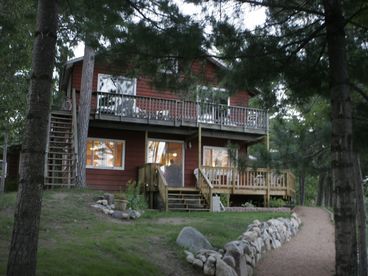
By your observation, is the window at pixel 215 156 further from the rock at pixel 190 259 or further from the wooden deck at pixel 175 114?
the rock at pixel 190 259

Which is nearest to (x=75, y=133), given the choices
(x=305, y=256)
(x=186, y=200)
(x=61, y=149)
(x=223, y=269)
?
(x=61, y=149)

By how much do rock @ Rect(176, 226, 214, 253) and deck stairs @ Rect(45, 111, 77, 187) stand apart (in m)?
8.04

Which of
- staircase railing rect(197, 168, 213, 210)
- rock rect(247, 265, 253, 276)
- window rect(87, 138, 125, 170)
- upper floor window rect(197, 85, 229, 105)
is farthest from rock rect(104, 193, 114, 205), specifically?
upper floor window rect(197, 85, 229, 105)

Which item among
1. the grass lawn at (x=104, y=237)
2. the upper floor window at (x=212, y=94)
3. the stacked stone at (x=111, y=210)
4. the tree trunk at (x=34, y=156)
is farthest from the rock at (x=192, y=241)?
the tree trunk at (x=34, y=156)

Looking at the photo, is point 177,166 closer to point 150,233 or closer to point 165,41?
point 150,233

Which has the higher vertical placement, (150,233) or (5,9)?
(5,9)

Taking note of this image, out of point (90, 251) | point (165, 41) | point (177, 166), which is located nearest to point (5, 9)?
point (165, 41)

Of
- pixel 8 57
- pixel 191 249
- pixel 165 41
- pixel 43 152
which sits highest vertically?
pixel 8 57

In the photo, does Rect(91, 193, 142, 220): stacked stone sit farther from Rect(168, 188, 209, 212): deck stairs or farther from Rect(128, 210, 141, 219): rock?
Rect(168, 188, 209, 212): deck stairs

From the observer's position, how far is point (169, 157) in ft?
71.4

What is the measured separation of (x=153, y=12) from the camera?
658cm

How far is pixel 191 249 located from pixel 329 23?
497 cm

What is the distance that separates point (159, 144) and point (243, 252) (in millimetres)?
12566

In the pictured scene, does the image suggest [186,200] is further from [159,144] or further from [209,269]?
[209,269]
